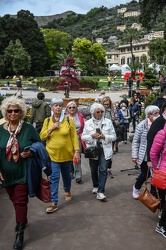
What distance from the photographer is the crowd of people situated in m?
3.65

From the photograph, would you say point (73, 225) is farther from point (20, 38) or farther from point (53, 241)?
point (20, 38)

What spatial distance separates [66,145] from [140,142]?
1.13m

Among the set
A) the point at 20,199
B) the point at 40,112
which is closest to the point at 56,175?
the point at 20,199

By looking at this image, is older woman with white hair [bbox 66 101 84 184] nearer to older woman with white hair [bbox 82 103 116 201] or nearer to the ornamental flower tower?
older woman with white hair [bbox 82 103 116 201]

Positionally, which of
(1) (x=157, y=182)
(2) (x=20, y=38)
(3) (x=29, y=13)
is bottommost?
(1) (x=157, y=182)

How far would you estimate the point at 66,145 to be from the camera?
15.9ft

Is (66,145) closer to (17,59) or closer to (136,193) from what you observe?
(136,193)

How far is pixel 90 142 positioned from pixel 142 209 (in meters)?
1.24

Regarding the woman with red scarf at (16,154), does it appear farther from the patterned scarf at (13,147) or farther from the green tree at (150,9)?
the green tree at (150,9)

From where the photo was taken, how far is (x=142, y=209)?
4840 mm

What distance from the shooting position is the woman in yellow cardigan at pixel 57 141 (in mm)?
4758

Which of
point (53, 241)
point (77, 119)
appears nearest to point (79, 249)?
point (53, 241)

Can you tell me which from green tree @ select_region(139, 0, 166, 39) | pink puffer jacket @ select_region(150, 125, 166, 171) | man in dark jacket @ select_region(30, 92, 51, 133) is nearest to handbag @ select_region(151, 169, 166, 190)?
pink puffer jacket @ select_region(150, 125, 166, 171)

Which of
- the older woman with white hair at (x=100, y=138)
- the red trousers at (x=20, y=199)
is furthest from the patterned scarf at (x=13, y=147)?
the older woman with white hair at (x=100, y=138)
